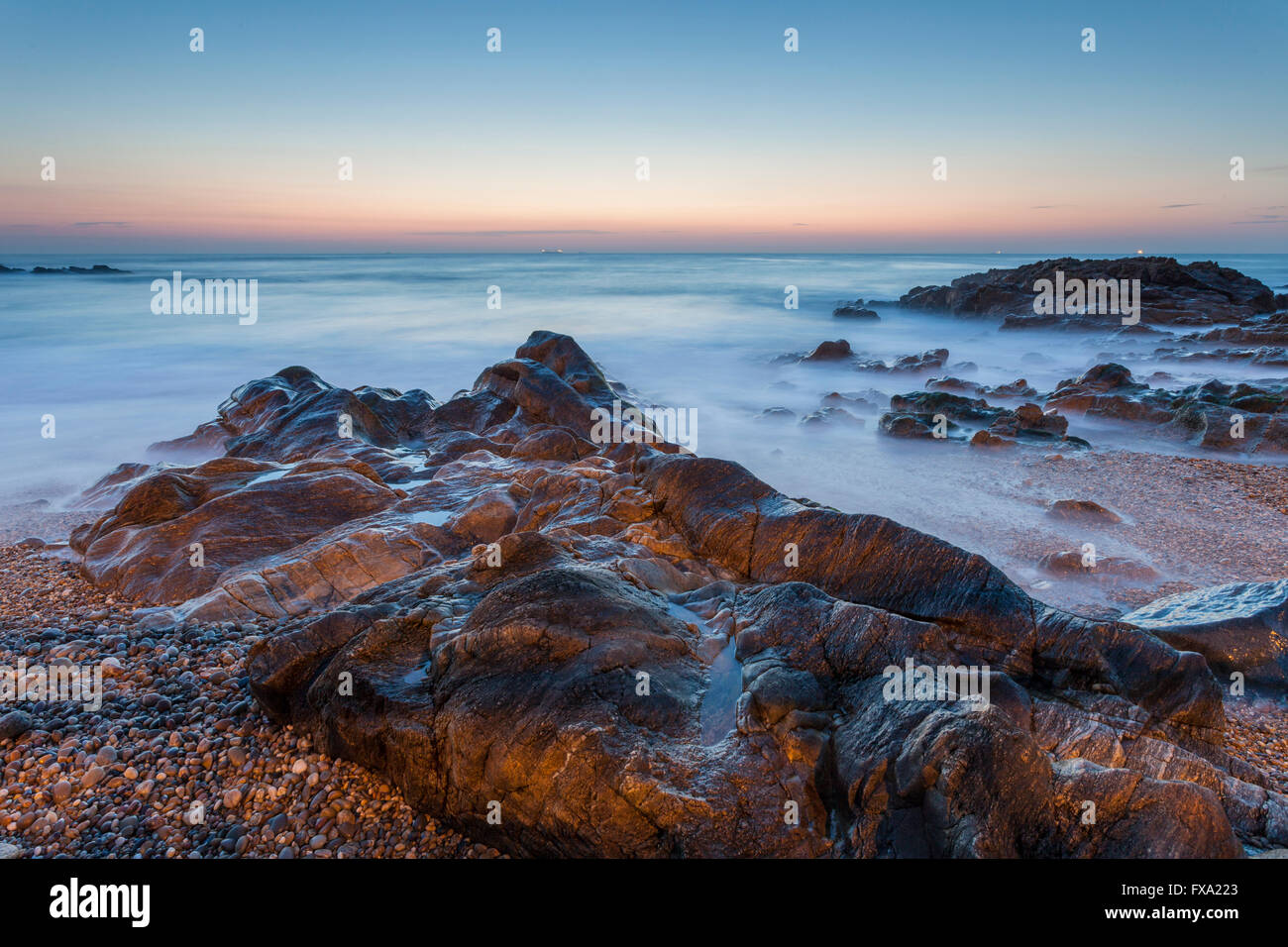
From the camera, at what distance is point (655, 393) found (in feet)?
70.7

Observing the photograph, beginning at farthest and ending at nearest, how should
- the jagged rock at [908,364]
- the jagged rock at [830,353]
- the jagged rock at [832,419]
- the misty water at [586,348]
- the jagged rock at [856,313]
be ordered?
the jagged rock at [856,313] < the jagged rock at [830,353] < the jagged rock at [908,364] < the jagged rock at [832,419] < the misty water at [586,348]

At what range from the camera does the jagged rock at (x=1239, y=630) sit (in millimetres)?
5762

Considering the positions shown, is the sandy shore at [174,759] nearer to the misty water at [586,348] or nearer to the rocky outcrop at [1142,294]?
the misty water at [586,348]

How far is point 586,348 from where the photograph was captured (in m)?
29.9

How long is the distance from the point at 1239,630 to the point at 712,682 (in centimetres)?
513

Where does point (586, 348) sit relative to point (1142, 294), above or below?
below

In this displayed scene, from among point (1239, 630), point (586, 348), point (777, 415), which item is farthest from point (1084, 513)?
point (586, 348)

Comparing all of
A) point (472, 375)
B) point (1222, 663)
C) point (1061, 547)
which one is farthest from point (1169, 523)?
point (472, 375)

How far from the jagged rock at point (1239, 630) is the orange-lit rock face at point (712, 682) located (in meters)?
1.70

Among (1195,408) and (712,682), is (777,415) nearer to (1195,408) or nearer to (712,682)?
(1195,408)

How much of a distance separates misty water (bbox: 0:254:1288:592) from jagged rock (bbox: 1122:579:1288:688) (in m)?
2.97

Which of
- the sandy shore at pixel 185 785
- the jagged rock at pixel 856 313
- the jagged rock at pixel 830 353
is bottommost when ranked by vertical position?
the sandy shore at pixel 185 785

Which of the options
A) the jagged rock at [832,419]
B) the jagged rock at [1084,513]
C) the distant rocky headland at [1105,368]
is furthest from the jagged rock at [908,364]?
the jagged rock at [1084,513]

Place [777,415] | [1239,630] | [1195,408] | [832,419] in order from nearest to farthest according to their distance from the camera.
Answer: [1239,630] → [1195,408] → [832,419] → [777,415]
